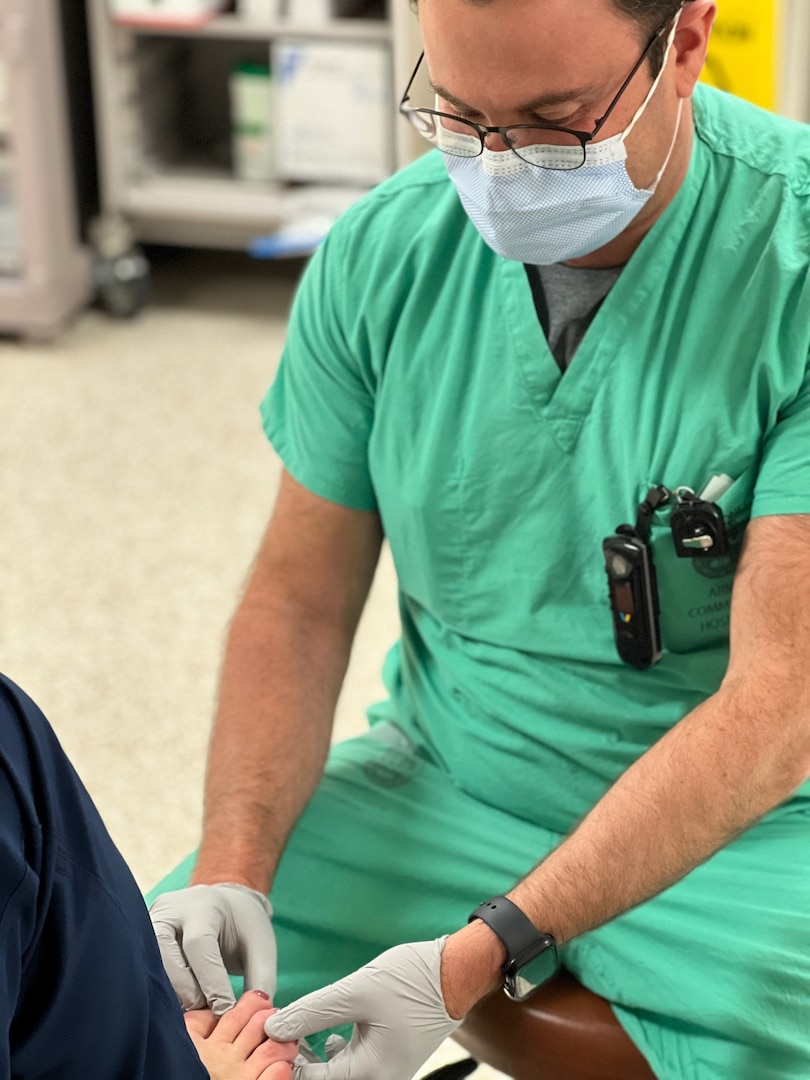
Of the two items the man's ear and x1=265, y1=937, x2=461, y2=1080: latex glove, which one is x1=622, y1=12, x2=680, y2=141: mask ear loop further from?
x1=265, y1=937, x2=461, y2=1080: latex glove

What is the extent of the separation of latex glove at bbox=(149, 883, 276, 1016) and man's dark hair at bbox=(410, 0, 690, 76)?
0.74 metres

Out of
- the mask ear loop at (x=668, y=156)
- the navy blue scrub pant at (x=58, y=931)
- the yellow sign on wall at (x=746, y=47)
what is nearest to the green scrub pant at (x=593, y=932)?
the navy blue scrub pant at (x=58, y=931)

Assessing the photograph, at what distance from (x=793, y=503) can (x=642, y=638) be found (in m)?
0.18

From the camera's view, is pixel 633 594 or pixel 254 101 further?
pixel 254 101

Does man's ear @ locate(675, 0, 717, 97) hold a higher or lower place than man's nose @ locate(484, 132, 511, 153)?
higher

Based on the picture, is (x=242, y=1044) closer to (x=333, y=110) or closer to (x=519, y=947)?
(x=519, y=947)

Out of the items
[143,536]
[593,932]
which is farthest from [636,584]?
[143,536]

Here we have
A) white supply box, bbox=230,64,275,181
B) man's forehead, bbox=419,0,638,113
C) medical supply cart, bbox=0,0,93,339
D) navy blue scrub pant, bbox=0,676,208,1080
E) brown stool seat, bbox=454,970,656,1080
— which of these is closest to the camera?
navy blue scrub pant, bbox=0,676,208,1080

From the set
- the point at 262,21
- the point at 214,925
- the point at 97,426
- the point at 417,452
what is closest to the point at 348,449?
the point at 417,452

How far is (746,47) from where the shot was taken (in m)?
2.18

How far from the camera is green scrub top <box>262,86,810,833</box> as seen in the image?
1230 millimetres

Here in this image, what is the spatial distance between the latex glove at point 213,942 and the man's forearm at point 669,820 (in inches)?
6.4

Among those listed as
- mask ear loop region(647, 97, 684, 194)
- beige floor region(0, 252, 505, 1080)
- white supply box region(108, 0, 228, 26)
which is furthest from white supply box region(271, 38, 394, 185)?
mask ear loop region(647, 97, 684, 194)

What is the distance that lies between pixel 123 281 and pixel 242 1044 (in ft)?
8.88
